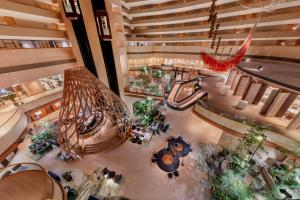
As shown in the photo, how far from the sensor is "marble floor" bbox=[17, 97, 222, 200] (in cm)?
783

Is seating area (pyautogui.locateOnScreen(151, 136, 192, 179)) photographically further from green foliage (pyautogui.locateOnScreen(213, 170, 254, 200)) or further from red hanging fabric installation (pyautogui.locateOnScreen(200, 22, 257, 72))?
red hanging fabric installation (pyautogui.locateOnScreen(200, 22, 257, 72))

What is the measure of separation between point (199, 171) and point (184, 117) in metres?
6.42

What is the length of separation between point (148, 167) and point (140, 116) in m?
6.28

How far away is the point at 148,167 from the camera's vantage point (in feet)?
30.7

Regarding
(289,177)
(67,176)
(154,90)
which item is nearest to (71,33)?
(154,90)

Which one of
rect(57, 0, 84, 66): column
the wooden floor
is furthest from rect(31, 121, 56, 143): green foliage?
the wooden floor

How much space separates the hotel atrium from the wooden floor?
2 cm

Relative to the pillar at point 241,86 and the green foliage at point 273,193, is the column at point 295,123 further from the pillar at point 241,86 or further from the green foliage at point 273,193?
the pillar at point 241,86

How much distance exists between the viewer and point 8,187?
2.64 m

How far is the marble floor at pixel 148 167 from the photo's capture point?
7.83 meters

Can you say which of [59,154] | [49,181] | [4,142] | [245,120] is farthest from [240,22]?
[59,154]

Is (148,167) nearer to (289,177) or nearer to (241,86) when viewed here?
(289,177)

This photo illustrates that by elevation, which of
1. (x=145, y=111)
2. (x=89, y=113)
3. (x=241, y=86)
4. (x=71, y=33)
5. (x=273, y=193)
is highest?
(x=71, y=33)

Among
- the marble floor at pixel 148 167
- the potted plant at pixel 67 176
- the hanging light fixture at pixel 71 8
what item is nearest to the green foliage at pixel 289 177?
the marble floor at pixel 148 167
